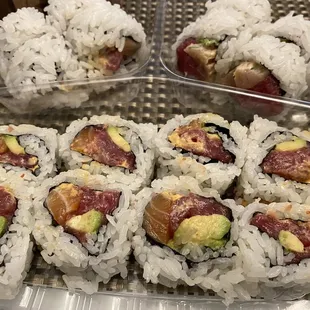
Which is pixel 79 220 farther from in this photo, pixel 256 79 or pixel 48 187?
pixel 256 79

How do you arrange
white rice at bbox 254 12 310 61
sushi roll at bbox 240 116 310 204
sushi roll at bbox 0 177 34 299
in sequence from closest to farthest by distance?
sushi roll at bbox 0 177 34 299
sushi roll at bbox 240 116 310 204
white rice at bbox 254 12 310 61

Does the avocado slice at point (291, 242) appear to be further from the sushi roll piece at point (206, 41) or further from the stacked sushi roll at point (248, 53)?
the sushi roll piece at point (206, 41)

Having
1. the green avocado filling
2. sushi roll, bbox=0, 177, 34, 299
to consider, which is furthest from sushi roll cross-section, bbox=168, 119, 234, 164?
sushi roll, bbox=0, 177, 34, 299

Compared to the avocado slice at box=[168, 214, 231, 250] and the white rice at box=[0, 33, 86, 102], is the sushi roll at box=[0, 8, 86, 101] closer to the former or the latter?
the white rice at box=[0, 33, 86, 102]

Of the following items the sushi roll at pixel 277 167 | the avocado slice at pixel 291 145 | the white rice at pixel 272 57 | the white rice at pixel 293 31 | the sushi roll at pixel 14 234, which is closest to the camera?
the sushi roll at pixel 14 234

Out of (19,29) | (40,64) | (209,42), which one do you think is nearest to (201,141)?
(209,42)

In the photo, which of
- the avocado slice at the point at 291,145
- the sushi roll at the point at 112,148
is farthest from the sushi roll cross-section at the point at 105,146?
the avocado slice at the point at 291,145
